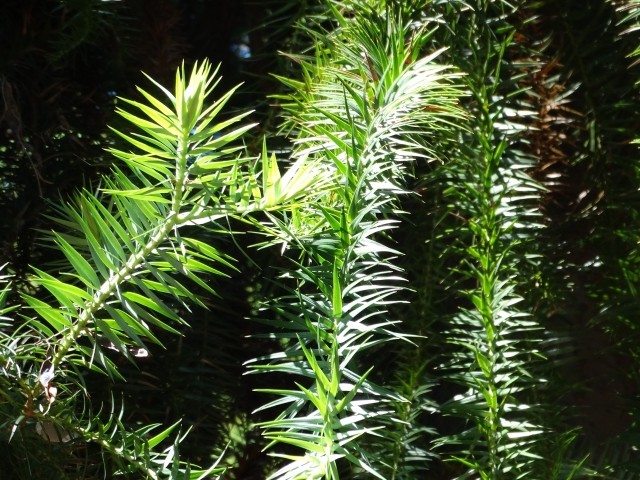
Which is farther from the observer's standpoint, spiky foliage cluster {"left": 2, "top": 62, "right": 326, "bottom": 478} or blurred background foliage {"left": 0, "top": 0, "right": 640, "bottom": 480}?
blurred background foliage {"left": 0, "top": 0, "right": 640, "bottom": 480}

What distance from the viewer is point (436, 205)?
0.43 m

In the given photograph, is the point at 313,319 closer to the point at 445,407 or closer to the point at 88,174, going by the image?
the point at 445,407

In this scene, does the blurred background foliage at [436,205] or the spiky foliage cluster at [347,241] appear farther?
the blurred background foliage at [436,205]

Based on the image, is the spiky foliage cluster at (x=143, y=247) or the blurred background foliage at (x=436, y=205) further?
the blurred background foliage at (x=436, y=205)

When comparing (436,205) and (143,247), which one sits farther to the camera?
(436,205)

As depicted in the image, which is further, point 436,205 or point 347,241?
point 436,205

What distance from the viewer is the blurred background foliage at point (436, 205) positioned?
1.33ft

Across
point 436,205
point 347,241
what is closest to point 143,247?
point 347,241

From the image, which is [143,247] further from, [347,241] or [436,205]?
[436,205]

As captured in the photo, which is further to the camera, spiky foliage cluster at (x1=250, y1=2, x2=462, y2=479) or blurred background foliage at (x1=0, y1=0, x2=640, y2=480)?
blurred background foliage at (x1=0, y1=0, x2=640, y2=480)

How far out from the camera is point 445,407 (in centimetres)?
36

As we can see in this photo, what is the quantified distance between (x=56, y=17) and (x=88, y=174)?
0.34 feet

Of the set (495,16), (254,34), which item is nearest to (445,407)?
(495,16)

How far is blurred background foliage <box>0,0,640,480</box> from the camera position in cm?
41
